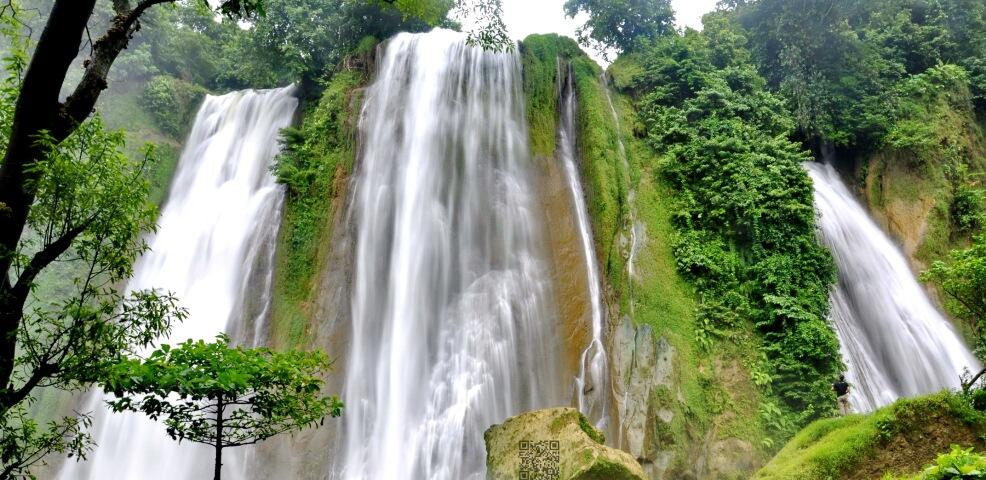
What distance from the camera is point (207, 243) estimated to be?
13336 millimetres

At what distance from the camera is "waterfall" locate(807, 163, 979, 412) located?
967 centimetres

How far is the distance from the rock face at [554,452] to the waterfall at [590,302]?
2671 mm

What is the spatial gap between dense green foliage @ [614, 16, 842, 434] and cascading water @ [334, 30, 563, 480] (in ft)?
10.7

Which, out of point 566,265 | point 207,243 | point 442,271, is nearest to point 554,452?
point 566,265

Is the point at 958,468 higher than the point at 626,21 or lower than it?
lower

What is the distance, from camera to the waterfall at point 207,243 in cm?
1066

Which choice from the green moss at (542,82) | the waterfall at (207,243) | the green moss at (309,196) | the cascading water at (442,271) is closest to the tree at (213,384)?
the cascading water at (442,271)

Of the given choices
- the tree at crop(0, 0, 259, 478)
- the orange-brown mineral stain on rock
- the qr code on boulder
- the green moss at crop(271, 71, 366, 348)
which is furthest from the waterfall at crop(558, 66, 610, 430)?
the tree at crop(0, 0, 259, 478)

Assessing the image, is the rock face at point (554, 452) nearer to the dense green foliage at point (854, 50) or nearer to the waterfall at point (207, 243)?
the waterfall at point (207, 243)

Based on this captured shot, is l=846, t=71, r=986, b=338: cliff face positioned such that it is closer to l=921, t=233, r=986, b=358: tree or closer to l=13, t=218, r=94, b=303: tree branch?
l=921, t=233, r=986, b=358: tree

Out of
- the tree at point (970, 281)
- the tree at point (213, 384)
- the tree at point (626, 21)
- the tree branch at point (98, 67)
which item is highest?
the tree at point (626, 21)

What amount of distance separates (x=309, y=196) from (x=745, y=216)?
9793 millimetres

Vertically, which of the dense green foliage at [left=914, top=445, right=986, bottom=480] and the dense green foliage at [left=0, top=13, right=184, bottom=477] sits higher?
the dense green foliage at [left=0, top=13, right=184, bottom=477]

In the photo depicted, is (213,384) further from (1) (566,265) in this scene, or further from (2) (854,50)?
(2) (854,50)
